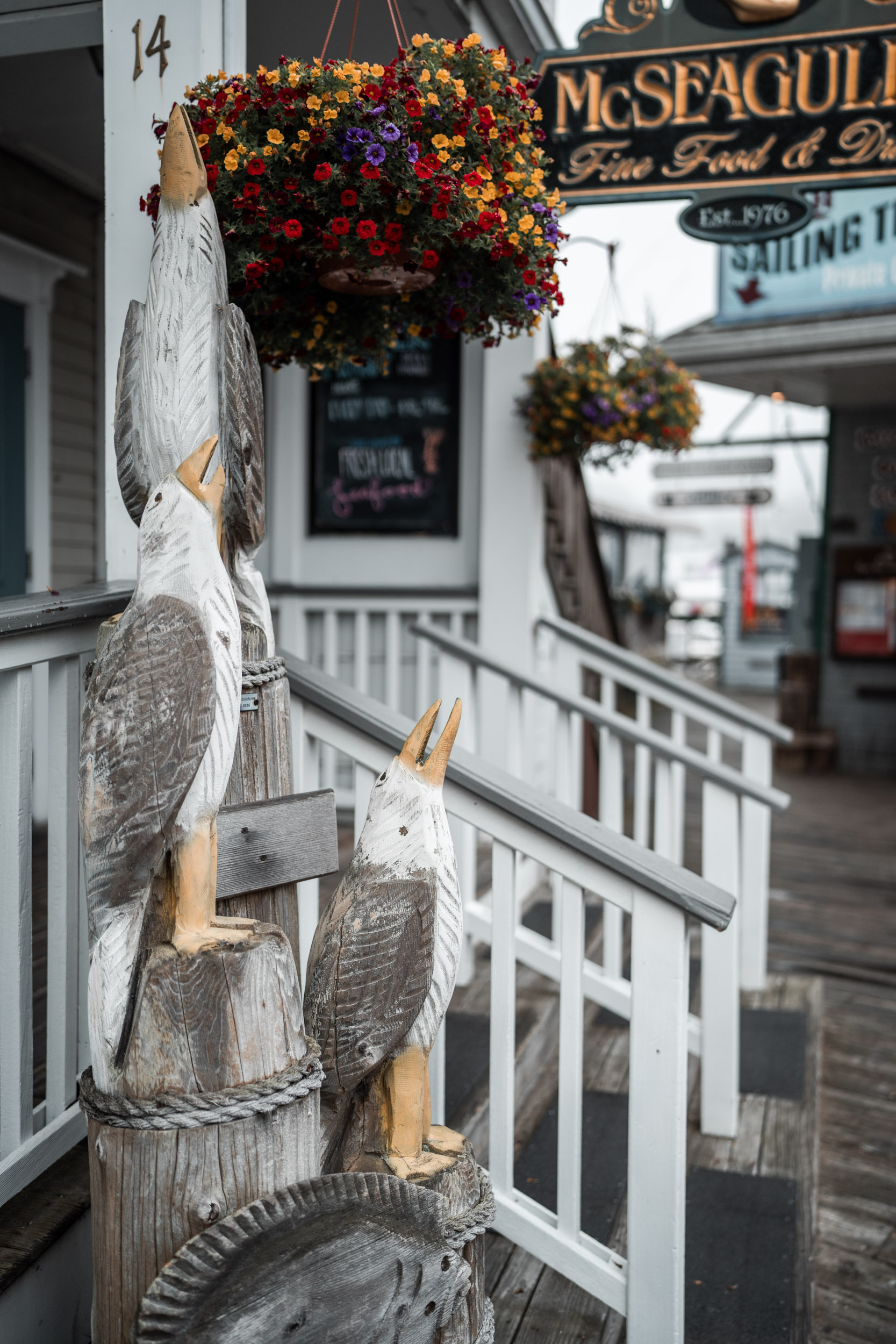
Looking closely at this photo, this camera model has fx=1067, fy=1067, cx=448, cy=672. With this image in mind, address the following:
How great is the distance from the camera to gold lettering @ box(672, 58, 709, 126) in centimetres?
278

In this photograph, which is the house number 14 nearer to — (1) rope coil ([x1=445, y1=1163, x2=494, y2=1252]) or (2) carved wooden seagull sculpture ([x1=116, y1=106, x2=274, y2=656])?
(2) carved wooden seagull sculpture ([x1=116, y1=106, x2=274, y2=656])

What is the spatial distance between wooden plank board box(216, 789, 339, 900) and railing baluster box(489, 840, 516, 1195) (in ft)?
1.09

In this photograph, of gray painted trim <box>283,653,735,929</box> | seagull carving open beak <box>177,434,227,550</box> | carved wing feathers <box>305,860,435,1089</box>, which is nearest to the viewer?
seagull carving open beak <box>177,434,227,550</box>

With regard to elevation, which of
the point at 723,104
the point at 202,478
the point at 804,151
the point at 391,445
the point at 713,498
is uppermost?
the point at 723,104

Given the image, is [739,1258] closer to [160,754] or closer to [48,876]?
[48,876]

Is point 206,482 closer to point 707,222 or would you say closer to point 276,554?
point 707,222

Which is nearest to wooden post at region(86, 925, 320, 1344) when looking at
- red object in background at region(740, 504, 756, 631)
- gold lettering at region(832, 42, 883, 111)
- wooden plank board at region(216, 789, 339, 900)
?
wooden plank board at region(216, 789, 339, 900)

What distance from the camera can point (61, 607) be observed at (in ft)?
5.29

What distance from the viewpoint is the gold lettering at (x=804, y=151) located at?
268cm

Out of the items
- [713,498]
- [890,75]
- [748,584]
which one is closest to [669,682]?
[890,75]

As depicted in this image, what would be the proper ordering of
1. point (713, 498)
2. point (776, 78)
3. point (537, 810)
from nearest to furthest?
point (537, 810), point (776, 78), point (713, 498)

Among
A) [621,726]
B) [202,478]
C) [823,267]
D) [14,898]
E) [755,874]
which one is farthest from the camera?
[823,267]

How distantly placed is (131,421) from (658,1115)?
1.36 metres

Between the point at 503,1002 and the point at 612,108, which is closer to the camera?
the point at 503,1002
